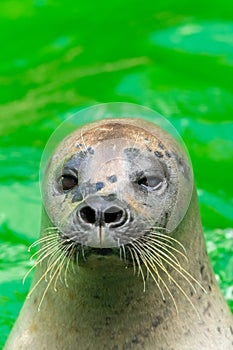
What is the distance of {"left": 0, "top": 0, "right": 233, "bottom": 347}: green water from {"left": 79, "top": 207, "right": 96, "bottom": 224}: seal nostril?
2.71 metres

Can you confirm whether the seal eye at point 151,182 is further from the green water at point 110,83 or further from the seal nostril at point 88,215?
the green water at point 110,83

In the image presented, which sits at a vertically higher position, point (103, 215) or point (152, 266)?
point (103, 215)

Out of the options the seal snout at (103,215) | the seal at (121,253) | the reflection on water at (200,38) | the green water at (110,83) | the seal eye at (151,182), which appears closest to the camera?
the seal snout at (103,215)

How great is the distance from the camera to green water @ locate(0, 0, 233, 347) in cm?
865

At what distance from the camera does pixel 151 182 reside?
5.41m

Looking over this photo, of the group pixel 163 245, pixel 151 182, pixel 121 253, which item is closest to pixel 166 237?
pixel 163 245

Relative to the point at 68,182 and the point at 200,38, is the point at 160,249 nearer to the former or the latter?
the point at 68,182

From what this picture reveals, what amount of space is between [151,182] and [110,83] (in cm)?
494

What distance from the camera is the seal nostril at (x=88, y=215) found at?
4.95 m

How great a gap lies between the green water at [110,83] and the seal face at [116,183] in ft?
7.25

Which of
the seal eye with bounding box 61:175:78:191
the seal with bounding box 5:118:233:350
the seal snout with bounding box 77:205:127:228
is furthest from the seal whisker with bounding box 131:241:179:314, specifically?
the seal eye with bounding box 61:175:78:191

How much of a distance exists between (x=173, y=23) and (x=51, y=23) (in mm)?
1197

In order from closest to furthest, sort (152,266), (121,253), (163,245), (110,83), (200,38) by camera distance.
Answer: (121,253)
(152,266)
(163,245)
(110,83)
(200,38)

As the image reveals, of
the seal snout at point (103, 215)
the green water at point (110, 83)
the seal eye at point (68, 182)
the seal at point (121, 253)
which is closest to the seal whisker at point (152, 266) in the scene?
the seal at point (121, 253)
